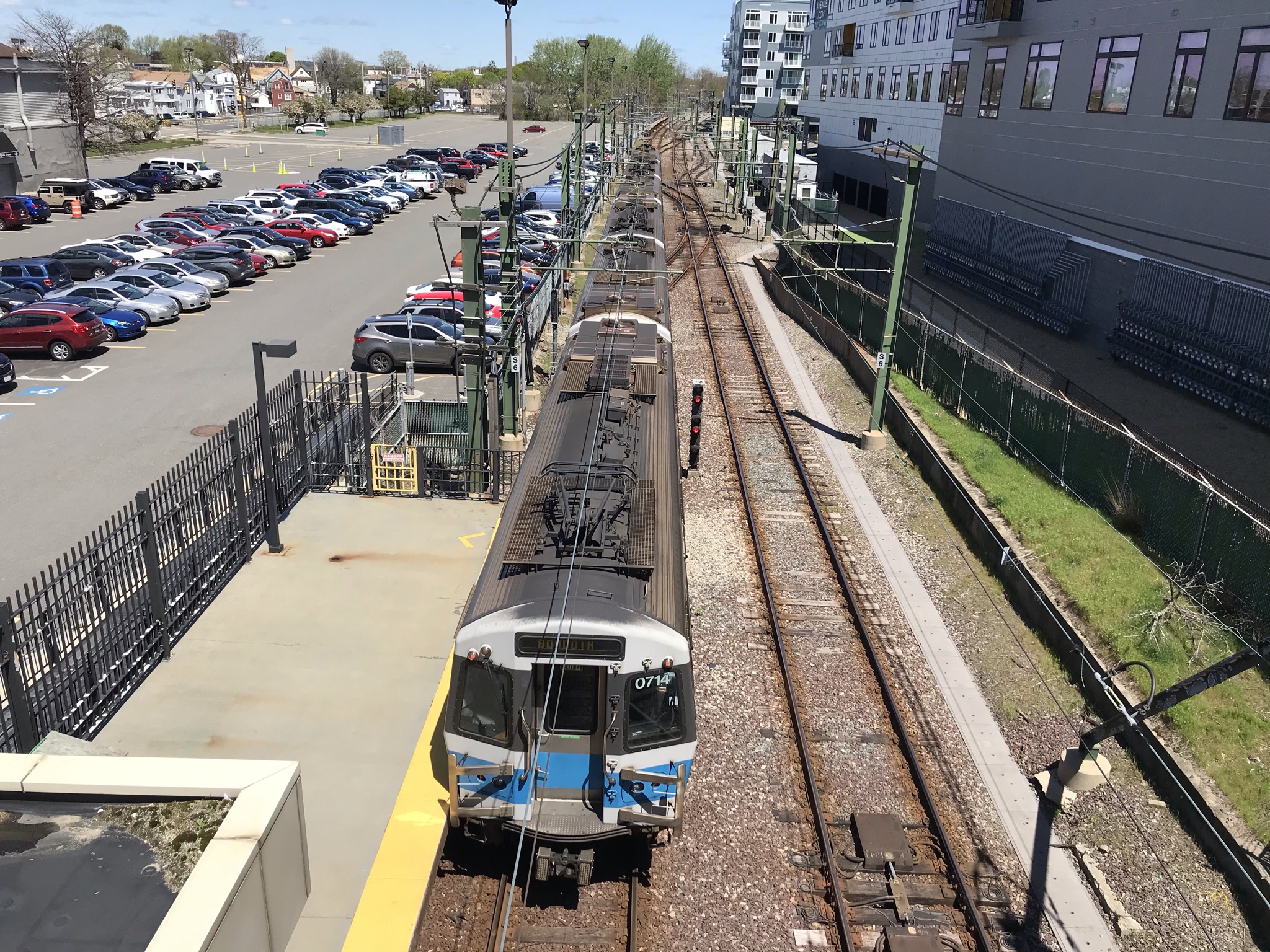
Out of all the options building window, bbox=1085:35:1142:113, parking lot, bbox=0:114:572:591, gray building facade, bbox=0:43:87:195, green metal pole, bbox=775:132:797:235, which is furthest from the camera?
gray building facade, bbox=0:43:87:195

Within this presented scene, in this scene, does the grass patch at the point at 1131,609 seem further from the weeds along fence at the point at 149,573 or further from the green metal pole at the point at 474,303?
the weeds along fence at the point at 149,573

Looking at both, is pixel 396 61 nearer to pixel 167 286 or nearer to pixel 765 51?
pixel 765 51

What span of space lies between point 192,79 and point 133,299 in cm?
12746

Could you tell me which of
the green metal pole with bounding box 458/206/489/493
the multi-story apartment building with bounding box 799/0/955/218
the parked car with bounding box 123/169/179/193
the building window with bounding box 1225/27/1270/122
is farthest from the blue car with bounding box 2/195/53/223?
the building window with bounding box 1225/27/1270/122

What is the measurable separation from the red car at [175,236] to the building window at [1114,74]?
3509cm

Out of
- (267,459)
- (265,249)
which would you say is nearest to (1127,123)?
(267,459)

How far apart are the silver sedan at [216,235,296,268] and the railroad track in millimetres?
26187

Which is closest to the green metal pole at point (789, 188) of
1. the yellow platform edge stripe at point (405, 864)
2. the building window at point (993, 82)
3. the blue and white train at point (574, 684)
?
the building window at point (993, 82)

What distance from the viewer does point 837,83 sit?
62.9 metres

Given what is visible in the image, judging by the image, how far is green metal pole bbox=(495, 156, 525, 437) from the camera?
54.4ft

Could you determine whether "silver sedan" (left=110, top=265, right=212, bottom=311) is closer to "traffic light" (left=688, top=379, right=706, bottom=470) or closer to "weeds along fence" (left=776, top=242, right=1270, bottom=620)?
"traffic light" (left=688, top=379, right=706, bottom=470)

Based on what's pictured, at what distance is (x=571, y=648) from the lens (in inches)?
301

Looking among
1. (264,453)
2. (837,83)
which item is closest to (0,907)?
(264,453)

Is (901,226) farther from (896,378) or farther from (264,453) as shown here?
(264,453)
